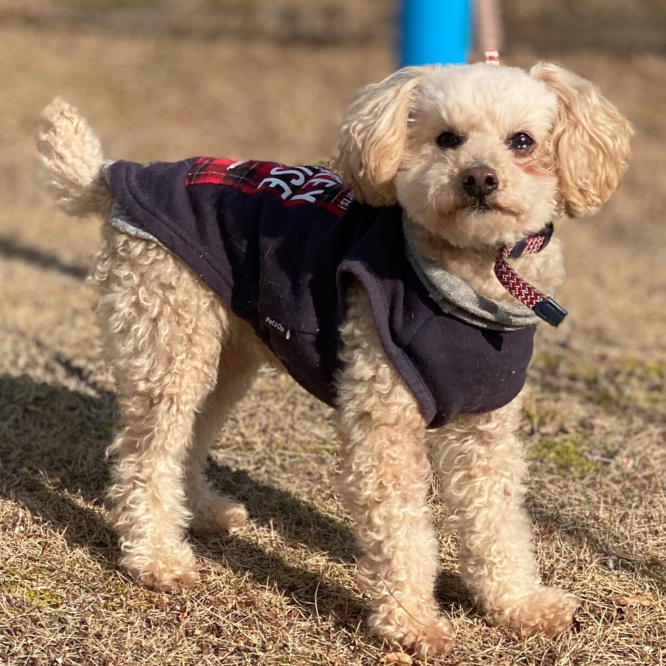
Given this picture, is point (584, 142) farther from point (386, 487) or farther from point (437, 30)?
point (437, 30)

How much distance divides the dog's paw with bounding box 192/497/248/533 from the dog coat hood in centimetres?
78

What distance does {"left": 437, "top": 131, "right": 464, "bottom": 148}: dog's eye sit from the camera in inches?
104

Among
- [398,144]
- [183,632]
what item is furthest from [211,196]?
[183,632]

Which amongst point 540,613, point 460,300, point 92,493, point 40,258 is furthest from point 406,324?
point 40,258

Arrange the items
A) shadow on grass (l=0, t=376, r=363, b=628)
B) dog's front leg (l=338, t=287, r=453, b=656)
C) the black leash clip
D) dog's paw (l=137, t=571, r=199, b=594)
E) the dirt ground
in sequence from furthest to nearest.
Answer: shadow on grass (l=0, t=376, r=363, b=628) → dog's paw (l=137, t=571, r=199, b=594) → the dirt ground → dog's front leg (l=338, t=287, r=453, b=656) → the black leash clip

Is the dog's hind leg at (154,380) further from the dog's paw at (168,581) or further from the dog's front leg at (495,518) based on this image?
the dog's front leg at (495,518)

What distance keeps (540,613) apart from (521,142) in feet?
5.05

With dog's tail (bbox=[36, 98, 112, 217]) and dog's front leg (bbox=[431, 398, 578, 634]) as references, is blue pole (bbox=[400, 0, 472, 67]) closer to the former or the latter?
dog's tail (bbox=[36, 98, 112, 217])

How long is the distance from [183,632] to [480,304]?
1.43 m

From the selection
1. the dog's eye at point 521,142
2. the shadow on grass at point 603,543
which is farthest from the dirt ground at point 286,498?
the dog's eye at point 521,142

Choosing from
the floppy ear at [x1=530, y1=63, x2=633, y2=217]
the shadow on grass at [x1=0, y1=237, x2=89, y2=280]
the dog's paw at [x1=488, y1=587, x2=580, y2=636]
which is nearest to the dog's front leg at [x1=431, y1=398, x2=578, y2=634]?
the dog's paw at [x1=488, y1=587, x2=580, y2=636]

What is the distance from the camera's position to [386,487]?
2.81 meters

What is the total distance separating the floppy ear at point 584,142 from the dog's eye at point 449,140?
0.29 m

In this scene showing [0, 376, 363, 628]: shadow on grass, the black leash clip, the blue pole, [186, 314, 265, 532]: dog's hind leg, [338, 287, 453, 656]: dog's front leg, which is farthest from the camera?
the blue pole
